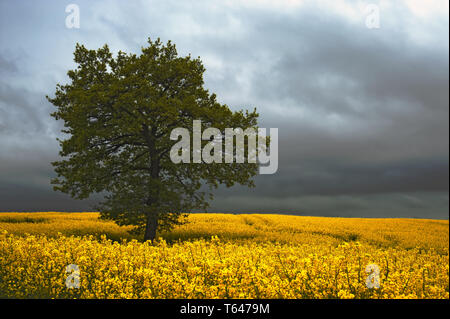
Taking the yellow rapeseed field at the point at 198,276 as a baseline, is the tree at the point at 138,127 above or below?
above

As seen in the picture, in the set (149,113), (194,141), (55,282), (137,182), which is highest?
(149,113)

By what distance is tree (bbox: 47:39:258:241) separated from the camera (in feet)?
59.5

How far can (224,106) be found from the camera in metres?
19.7

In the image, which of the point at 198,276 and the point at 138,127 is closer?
the point at 198,276

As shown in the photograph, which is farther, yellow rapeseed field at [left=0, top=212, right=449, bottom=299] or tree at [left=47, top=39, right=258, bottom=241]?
tree at [left=47, top=39, right=258, bottom=241]

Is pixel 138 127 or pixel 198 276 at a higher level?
pixel 138 127

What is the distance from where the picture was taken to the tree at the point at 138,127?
18.1 meters

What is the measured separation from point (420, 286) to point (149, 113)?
47.4 ft

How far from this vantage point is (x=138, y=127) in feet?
57.3

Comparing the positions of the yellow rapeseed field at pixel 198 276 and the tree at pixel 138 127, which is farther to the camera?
the tree at pixel 138 127

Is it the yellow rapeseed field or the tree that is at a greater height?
the tree
